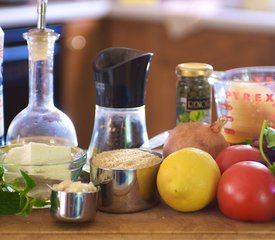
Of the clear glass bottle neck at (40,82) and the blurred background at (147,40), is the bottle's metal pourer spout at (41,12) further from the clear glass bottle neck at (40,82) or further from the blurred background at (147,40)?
the blurred background at (147,40)

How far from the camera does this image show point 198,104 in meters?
1.33

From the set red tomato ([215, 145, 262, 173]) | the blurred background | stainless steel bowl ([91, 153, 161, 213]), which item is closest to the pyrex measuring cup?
red tomato ([215, 145, 262, 173])

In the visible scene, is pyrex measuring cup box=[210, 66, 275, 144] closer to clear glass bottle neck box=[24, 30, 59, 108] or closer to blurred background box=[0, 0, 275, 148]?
clear glass bottle neck box=[24, 30, 59, 108]

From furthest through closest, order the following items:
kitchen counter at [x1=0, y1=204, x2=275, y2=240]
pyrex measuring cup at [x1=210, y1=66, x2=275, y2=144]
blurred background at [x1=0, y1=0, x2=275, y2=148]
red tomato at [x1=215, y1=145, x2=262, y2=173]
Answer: blurred background at [x1=0, y1=0, x2=275, y2=148] → pyrex measuring cup at [x1=210, y1=66, x2=275, y2=144] → red tomato at [x1=215, y1=145, x2=262, y2=173] → kitchen counter at [x1=0, y1=204, x2=275, y2=240]

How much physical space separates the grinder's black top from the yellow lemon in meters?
0.18

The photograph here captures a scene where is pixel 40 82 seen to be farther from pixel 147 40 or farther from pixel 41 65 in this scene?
pixel 147 40

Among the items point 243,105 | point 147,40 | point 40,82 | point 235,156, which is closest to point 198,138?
point 235,156

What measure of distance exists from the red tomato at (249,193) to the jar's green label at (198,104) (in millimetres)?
272

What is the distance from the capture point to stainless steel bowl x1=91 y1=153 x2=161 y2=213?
1.10 meters

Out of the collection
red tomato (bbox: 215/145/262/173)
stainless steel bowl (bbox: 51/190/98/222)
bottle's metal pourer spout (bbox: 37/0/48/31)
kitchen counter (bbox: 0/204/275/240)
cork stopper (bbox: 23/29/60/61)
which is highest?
bottle's metal pourer spout (bbox: 37/0/48/31)

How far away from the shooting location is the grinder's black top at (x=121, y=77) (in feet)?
4.02

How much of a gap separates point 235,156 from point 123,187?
19cm

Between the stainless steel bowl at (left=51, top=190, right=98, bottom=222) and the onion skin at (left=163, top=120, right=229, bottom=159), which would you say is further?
the onion skin at (left=163, top=120, right=229, bottom=159)

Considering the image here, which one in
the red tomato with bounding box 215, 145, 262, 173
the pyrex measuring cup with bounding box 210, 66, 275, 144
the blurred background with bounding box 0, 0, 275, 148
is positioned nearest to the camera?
the red tomato with bounding box 215, 145, 262, 173
